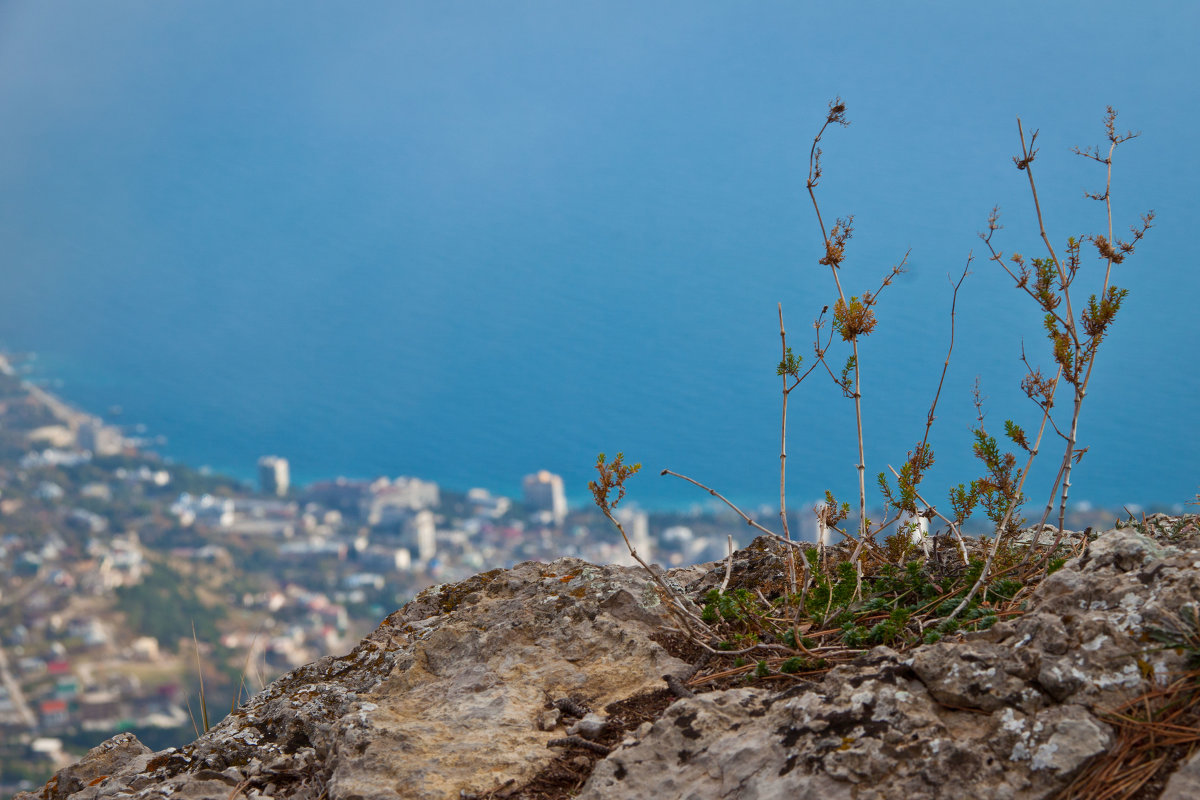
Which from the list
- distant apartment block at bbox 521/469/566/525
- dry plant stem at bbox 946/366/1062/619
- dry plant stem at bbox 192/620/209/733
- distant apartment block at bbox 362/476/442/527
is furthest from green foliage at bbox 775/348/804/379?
distant apartment block at bbox 362/476/442/527

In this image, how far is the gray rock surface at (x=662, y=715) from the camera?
191 cm

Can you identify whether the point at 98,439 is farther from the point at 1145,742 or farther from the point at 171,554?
the point at 1145,742

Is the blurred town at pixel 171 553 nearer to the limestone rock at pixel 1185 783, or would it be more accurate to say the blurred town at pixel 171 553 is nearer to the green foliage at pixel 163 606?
the green foliage at pixel 163 606

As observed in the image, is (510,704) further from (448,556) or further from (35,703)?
(448,556)

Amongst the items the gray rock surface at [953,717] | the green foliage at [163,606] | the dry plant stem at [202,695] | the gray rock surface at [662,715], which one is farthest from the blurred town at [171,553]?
the gray rock surface at [953,717]

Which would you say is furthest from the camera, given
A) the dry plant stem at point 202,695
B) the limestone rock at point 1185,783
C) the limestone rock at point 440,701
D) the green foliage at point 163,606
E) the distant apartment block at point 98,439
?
the distant apartment block at point 98,439

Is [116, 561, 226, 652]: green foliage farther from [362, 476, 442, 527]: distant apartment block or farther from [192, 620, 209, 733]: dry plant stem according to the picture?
[192, 620, 209, 733]: dry plant stem

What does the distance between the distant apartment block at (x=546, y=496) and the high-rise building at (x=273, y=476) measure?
14.3 meters

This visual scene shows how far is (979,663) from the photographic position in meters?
2.05

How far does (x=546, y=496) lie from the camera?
25.1 metres

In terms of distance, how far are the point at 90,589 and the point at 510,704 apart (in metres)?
27.3

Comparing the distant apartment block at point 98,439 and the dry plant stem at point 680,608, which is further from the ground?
the distant apartment block at point 98,439

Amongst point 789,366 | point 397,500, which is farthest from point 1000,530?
point 397,500

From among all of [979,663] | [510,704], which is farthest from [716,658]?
[979,663]
